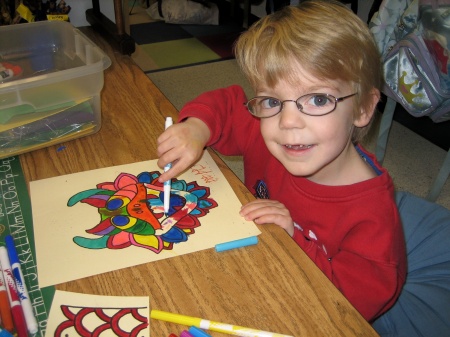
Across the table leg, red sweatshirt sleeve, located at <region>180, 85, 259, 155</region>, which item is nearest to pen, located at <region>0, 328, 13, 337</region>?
red sweatshirt sleeve, located at <region>180, 85, 259, 155</region>

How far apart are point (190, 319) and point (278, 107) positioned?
0.35 metres

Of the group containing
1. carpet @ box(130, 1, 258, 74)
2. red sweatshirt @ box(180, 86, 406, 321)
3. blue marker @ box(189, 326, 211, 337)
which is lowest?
carpet @ box(130, 1, 258, 74)

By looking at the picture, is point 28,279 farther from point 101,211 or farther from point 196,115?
point 196,115

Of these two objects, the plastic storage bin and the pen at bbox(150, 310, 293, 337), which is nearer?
the pen at bbox(150, 310, 293, 337)

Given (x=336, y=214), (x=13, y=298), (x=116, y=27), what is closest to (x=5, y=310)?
(x=13, y=298)

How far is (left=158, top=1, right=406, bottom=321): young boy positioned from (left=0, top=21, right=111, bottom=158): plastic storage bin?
0.18 metres

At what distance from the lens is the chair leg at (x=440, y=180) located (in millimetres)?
1631

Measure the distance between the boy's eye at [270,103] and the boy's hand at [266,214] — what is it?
151mm

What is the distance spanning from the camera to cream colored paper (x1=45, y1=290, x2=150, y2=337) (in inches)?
20.2

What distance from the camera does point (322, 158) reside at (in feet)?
2.45

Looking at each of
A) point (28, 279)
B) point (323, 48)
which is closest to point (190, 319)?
point (28, 279)

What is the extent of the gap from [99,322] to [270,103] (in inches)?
16.0

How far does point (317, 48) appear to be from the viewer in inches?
27.2

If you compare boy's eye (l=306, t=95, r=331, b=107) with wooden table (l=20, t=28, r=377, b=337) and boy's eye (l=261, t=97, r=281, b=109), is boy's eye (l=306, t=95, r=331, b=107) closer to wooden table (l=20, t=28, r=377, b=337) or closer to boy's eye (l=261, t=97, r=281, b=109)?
boy's eye (l=261, t=97, r=281, b=109)
